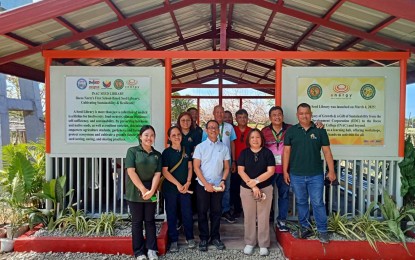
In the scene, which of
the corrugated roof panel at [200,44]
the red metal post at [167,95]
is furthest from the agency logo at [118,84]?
the corrugated roof panel at [200,44]

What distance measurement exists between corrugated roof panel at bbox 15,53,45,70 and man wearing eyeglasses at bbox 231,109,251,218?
324 cm

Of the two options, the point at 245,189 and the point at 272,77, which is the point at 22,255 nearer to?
the point at 245,189

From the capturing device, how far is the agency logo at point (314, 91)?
4.68 meters

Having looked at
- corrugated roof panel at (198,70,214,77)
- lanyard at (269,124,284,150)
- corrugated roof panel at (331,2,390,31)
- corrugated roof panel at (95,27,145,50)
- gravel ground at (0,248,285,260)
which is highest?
corrugated roof panel at (198,70,214,77)

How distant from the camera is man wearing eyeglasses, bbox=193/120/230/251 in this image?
4008 mm

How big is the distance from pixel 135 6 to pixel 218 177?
240 cm

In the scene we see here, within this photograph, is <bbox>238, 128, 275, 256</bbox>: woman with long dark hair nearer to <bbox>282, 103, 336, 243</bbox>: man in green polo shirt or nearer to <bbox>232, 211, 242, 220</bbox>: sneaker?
<bbox>282, 103, 336, 243</bbox>: man in green polo shirt

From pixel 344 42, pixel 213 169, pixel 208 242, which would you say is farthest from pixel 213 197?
Result: pixel 344 42

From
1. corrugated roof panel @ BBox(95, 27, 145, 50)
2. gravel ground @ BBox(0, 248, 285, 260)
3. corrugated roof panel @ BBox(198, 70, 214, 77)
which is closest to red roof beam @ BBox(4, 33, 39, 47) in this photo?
corrugated roof panel @ BBox(95, 27, 145, 50)

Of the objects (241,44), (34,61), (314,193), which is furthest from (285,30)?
(34,61)

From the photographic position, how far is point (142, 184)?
12.3 ft

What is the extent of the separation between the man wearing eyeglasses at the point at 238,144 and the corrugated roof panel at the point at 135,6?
179 cm

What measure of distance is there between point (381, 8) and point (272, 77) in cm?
798

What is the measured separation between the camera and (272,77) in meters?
11.5
